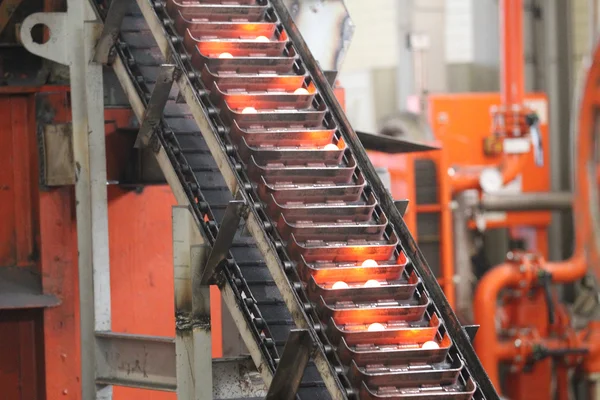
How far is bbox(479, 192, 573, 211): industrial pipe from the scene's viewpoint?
14961mm

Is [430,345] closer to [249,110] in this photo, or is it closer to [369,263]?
[369,263]

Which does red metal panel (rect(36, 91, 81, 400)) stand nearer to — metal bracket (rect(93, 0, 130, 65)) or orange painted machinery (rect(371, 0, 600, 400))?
metal bracket (rect(93, 0, 130, 65))

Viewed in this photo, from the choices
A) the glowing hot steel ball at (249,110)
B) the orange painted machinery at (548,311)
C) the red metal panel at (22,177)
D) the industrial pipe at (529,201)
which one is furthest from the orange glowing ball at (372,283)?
the industrial pipe at (529,201)

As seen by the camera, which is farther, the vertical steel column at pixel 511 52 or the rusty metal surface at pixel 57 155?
the vertical steel column at pixel 511 52

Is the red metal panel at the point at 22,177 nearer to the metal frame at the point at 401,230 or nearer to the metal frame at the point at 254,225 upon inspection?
the metal frame at the point at 254,225

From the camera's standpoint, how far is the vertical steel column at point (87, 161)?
7023mm

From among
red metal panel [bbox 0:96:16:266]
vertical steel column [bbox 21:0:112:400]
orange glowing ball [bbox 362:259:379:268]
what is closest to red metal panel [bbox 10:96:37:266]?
red metal panel [bbox 0:96:16:266]

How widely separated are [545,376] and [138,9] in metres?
8.35

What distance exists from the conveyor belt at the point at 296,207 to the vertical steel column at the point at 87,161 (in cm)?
26

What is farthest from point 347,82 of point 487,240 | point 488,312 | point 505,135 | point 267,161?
point 267,161

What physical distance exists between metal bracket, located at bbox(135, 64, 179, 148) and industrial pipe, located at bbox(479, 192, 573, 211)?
8524 mm

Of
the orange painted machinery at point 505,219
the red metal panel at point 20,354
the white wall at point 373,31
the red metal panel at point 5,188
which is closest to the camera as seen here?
the red metal panel at point 20,354

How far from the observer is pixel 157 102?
21.3ft

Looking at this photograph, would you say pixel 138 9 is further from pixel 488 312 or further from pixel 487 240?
pixel 487 240
